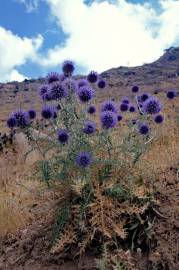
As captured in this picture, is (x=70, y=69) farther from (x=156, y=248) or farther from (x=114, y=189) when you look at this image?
(x=156, y=248)

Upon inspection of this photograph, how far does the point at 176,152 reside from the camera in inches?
233

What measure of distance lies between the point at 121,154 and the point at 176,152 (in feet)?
3.81

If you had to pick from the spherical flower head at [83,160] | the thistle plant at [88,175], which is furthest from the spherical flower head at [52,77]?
the spherical flower head at [83,160]

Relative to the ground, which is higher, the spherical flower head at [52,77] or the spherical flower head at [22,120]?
the spherical flower head at [52,77]

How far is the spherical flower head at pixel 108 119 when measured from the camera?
16.0ft

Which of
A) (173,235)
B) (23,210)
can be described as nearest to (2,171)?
(23,210)

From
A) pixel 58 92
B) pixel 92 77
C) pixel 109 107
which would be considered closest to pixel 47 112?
pixel 58 92

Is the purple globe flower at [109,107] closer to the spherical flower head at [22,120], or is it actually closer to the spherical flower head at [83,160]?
the spherical flower head at [22,120]

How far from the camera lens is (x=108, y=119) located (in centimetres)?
492

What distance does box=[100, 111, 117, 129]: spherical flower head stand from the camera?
4.86 metres

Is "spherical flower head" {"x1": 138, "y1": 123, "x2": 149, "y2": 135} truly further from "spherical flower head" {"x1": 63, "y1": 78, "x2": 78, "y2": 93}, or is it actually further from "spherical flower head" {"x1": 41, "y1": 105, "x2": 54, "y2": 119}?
"spherical flower head" {"x1": 41, "y1": 105, "x2": 54, "y2": 119}

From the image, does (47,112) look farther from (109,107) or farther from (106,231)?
(106,231)

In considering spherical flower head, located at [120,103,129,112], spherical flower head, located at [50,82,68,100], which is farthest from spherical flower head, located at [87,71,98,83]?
spherical flower head, located at [120,103,129,112]

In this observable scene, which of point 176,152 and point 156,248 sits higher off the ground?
point 176,152
